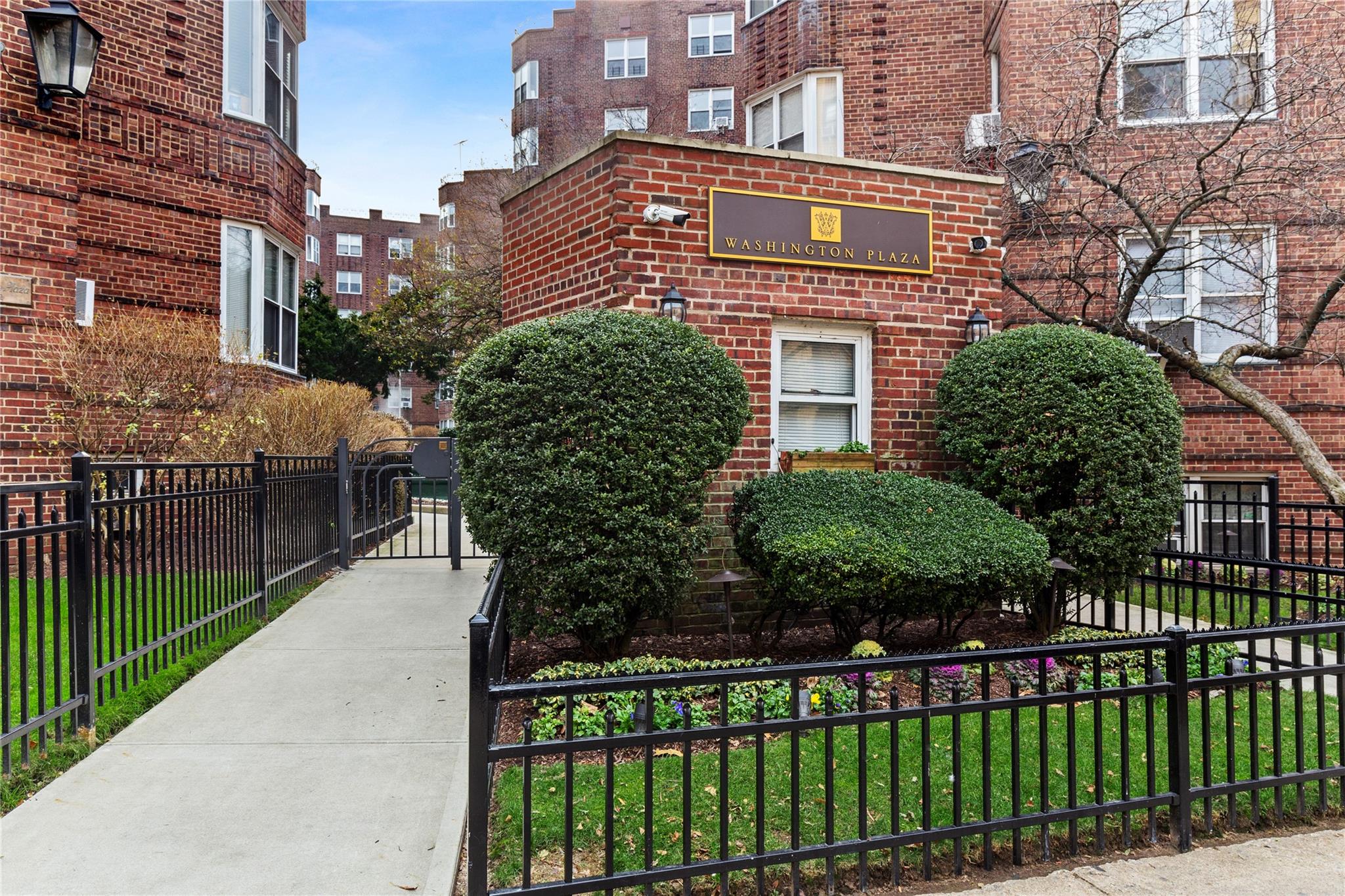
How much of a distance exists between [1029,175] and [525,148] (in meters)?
16.7

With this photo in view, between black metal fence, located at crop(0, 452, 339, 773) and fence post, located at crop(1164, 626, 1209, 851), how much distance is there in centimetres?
466

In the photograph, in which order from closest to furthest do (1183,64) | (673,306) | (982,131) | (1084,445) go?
(1084,445) → (673,306) → (1183,64) → (982,131)

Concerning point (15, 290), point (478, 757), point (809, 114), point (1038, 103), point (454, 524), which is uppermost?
point (809, 114)

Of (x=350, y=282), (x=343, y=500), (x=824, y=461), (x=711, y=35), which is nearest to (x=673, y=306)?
(x=824, y=461)

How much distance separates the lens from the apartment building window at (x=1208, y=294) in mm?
11297

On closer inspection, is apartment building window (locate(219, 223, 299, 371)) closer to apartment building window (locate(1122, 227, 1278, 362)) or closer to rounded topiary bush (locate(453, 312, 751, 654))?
rounded topiary bush (locate(453, 312, 751, 654))

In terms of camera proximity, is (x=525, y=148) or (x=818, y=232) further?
(x=525, y=148)

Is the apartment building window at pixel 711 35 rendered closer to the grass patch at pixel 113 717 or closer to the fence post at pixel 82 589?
the grass patch at pixel 113 717

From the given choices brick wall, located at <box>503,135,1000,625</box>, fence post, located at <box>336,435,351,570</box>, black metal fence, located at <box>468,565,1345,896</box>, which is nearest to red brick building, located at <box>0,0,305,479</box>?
fence post, located at <box>336,435,351,570</box>

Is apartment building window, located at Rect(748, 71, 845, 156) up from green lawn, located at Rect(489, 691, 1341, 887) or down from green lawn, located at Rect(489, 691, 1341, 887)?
up

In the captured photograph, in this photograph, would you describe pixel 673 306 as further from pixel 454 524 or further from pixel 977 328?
pixel 454 524

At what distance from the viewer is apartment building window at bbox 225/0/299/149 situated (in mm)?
12375

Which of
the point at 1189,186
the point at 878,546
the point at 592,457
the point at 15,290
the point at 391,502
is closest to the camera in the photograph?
the point at 592,457

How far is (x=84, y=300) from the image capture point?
9.98 metres
